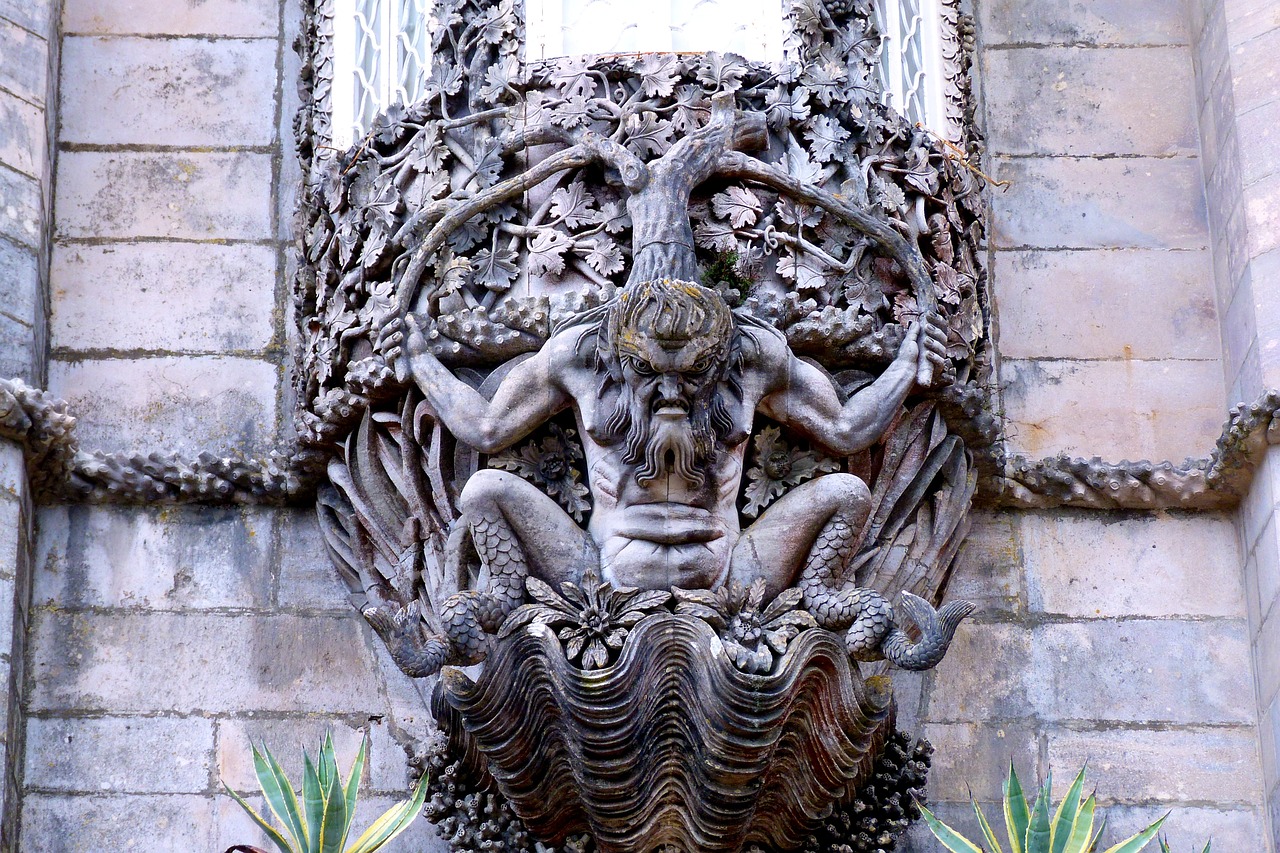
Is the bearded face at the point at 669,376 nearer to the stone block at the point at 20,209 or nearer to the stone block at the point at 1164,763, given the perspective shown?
the stone block at the point at 1164,763

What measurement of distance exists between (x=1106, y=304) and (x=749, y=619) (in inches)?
98.2

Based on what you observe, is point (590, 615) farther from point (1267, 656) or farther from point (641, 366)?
point (1267, 656)

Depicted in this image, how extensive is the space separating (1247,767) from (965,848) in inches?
56.7

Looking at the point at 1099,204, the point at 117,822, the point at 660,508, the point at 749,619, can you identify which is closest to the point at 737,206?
the point at 660,508

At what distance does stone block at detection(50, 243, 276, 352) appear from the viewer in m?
10.1

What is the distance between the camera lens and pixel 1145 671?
9617 mm

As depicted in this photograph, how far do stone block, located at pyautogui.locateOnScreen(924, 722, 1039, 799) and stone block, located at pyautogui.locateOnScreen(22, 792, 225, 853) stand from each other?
2.45 metres

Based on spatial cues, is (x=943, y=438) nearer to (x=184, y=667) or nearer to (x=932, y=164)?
(x=932, y=164)

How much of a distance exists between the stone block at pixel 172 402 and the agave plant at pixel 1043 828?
120 inches

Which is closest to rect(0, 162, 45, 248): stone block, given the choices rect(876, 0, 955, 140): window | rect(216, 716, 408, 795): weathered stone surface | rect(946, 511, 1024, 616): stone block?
rect(216, 716, 408, 795): weathered stone surface

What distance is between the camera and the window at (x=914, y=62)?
32.4 ft

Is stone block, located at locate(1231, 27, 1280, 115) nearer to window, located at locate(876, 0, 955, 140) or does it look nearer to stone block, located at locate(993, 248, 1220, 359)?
stone block, located at locate(993, 248, 1220, 359)

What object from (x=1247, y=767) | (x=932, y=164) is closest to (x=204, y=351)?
(x=932, y=164)

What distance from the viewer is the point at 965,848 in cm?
859
